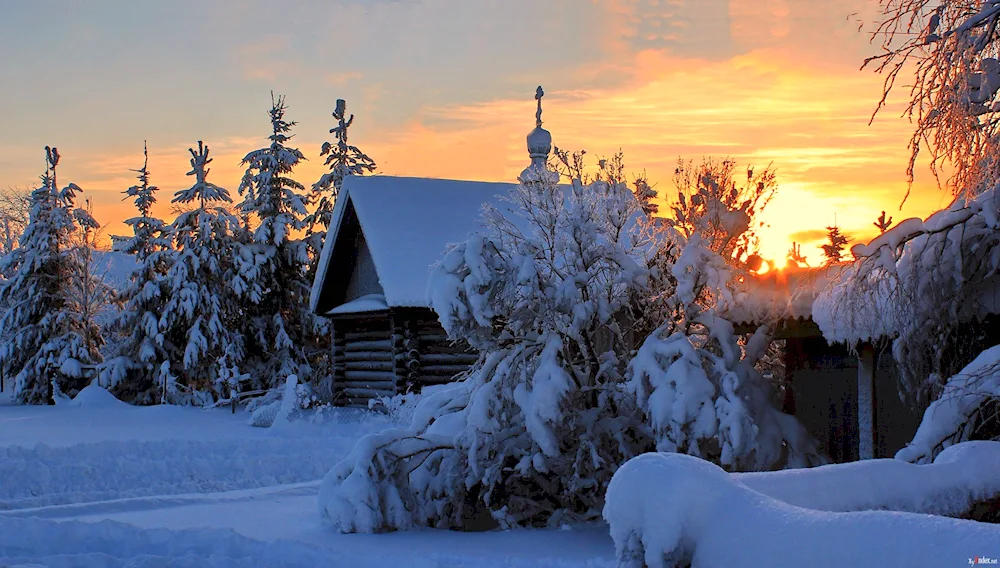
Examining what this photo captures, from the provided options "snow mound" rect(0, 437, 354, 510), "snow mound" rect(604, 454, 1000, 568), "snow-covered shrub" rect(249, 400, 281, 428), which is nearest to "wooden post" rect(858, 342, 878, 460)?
"snow mound" rect(604, 454, 1000, 568)

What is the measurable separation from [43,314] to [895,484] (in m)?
32.3

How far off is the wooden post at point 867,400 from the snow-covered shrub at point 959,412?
2903 millimetres

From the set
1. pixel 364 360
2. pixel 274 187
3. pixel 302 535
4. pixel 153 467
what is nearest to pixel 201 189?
pixel 274 187

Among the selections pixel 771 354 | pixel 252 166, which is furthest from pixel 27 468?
pixel 252 166

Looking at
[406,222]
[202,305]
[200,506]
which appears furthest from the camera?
[202,305]

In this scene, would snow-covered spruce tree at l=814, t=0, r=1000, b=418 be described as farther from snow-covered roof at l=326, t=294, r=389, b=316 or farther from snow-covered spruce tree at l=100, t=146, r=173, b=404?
snow-covered spruce tree at l=100, t=146, r=173, b=404

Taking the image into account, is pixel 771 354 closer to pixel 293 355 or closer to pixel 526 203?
pixel 526 203

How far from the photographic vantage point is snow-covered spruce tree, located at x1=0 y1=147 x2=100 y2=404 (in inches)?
1280

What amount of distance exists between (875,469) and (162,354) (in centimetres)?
2726

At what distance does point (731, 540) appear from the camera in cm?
488

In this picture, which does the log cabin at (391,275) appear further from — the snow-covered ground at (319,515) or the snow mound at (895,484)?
the snow mound at (895,484)

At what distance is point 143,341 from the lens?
30438 mm

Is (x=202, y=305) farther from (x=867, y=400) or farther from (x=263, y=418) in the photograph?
(x=867, y=400)

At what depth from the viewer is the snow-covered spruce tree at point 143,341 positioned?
30.0 metres
